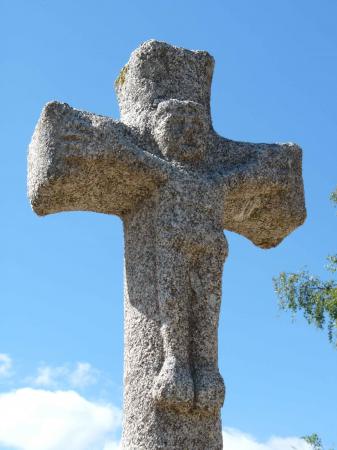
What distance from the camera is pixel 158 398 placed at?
4.88m

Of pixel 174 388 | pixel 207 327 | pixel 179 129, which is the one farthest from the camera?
pixel 179 129

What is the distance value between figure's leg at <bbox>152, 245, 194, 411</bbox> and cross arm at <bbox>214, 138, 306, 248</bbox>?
70 cm

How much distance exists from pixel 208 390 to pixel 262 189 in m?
1.66

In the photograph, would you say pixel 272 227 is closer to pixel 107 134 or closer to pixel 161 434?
pixel 107 134

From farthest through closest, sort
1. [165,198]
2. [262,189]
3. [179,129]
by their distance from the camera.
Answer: [262,189] < [179,129] < [165,198]

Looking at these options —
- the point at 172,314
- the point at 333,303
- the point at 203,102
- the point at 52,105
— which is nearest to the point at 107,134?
the point at 52,105

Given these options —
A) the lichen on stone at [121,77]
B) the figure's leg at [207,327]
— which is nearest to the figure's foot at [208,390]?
the figure's leg at [207,327]

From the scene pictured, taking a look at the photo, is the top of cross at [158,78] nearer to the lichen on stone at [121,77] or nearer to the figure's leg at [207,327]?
the lichen on stone at [121,77]

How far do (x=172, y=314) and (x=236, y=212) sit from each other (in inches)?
49.6

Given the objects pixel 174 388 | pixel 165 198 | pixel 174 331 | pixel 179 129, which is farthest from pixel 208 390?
pixel 179 129

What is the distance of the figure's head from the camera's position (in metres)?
5.59

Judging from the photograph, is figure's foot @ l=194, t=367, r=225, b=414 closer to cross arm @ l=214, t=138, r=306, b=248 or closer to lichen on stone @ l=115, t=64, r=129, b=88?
cross arm @ l=214, t=138, r=306, b=248

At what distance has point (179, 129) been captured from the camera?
18.4 feet

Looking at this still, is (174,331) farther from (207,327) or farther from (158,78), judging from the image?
(158,78)
